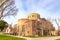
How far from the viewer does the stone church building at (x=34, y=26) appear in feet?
209

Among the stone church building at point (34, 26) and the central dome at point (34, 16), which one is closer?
the stone church building at point (34, 26)

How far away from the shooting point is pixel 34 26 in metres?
65.1

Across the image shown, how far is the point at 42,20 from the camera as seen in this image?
2694 inches

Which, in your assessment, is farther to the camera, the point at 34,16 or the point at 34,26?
the point at 34,16

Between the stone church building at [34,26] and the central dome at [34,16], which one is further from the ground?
the central dome at [34,16]

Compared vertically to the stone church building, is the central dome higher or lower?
higher

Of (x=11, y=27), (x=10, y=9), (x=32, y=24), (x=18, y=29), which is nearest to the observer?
(x=10, y=9)

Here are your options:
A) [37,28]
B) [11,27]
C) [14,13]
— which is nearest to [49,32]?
[37,28]

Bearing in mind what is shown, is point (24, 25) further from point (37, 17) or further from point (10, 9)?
point (10, 9)

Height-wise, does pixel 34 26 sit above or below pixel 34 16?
below

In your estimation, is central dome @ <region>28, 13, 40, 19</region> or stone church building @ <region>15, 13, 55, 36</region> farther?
central dome @ <region>28, 13, 40, 19</region>

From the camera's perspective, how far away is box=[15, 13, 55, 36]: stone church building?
63594mm

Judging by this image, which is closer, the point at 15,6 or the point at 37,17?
the point at 15,6

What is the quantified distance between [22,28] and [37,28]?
6.59 m
